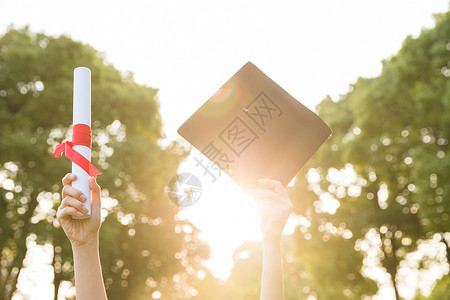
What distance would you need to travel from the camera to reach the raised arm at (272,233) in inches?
83.8

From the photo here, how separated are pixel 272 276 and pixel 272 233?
19 cm

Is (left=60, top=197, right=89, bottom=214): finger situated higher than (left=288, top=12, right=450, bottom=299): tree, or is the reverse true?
(left=288, top=12, right=450, bottom=299): tree

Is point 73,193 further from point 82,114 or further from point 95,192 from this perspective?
point 82,114

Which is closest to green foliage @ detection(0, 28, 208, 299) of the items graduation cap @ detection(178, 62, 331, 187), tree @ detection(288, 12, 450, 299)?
tree @ detection(288, 12, 450, 299)

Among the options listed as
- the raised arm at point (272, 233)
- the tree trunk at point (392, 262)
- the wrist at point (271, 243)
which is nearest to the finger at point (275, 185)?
the raised arm at point (272, 233)

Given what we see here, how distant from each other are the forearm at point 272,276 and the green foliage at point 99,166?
1425cm

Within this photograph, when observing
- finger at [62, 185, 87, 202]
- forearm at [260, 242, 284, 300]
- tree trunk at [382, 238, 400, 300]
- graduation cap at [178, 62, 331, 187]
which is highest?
tree trunk at [382, 238, 400, 300]

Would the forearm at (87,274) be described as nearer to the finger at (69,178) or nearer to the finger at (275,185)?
the finger at (69,178)

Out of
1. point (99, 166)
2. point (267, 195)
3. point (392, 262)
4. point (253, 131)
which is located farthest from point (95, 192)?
point (392, 262)

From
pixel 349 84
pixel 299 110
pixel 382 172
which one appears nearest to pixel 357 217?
pixel 382 172

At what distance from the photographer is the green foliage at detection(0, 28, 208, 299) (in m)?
15.8

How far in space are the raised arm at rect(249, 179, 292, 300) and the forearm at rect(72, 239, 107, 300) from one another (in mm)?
773

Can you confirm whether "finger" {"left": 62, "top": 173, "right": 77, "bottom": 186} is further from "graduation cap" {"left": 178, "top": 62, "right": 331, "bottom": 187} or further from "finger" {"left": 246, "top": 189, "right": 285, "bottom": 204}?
"finger" {"left": 246, "top": 189, "right": 285, "bottom": 204}

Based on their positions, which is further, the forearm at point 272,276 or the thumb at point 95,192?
the thumb at point 95,192
